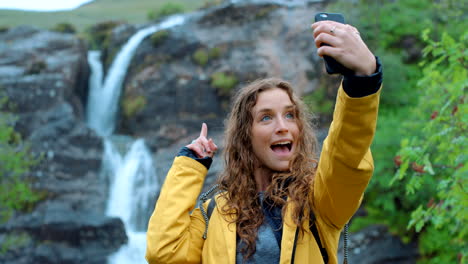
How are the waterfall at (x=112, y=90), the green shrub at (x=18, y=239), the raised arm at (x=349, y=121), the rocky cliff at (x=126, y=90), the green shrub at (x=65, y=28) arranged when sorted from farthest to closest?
the green shrub at (x=65, y=28) → the waterfall at (x=112, y=90) → the rocky cliff at (x=126, y=90) → the green shrub at (x=18, y=239) → the raised arm at (x=349, y=121)

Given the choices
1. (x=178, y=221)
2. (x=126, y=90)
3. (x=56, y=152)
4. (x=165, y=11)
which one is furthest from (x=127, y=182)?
(x=165, y=11)

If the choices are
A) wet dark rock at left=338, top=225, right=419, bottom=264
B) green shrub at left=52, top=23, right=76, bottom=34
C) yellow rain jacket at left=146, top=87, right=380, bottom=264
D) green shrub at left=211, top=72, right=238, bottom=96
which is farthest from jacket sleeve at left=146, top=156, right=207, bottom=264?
green shrub at left=52, top=23, right=76, bottom=34

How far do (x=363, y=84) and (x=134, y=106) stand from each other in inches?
671

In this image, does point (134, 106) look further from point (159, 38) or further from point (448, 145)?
point (448, 145)

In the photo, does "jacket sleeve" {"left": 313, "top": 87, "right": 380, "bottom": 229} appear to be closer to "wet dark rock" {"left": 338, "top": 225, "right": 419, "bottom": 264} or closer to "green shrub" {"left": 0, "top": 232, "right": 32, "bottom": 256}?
"wet dark rock" {"left": 338, "top": 225, "right": 419, "bottom": 264}

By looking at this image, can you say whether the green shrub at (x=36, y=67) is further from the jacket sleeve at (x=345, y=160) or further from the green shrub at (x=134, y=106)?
the jacket sleeve at (x=345, y=160)

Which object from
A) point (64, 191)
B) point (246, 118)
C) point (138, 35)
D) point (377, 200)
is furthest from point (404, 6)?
point (246, 118)

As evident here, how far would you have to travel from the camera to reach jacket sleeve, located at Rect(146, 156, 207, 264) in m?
2.16

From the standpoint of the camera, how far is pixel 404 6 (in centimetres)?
1756

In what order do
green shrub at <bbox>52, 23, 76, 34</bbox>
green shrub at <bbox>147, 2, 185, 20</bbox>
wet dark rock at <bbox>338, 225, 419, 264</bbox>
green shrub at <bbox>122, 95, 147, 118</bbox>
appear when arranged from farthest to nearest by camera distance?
green shrub at <bbox>147, 2, 185, 20</bbox>, green shrub at <bbox>52, 23, 76, 34</bbox>, green shrub at <bbox>122, 95, 147, 118</bbox>, wet dark rock at <bbox>338, 225, 419, 264</bbox>

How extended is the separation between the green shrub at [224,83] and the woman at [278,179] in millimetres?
14926

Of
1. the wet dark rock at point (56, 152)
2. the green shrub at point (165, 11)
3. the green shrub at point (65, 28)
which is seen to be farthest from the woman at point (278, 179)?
the green shrub at point (165, 11)

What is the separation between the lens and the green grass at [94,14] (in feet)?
92.3

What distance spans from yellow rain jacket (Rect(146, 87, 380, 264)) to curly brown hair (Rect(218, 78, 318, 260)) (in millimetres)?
56
